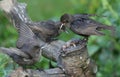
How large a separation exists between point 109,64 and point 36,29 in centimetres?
166

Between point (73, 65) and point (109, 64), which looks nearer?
point (73, 65)

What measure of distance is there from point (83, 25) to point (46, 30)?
0.33 m

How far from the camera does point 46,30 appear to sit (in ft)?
15.2

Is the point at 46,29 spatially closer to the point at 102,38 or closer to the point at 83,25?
the point at 83,25

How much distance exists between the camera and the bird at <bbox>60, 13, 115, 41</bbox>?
4.22 m

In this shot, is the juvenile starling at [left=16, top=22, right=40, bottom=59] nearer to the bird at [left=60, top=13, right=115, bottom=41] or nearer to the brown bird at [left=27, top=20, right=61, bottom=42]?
the brown bird at [left=27, top=20, right=61, bottom=42]

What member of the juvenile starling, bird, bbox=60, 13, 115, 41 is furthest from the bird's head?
the juvenile starling

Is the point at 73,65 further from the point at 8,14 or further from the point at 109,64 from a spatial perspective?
the point at 109,64

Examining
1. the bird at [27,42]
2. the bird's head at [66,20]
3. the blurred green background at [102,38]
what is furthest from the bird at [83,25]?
the blurred green background at [102,38]

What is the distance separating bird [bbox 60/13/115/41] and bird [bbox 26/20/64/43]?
10 centimetres

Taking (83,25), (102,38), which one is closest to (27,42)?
(83,25)

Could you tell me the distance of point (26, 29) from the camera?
13.4 ft

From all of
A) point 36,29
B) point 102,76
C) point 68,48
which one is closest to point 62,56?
point 68,48

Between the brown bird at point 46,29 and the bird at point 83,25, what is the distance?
0.11 m
